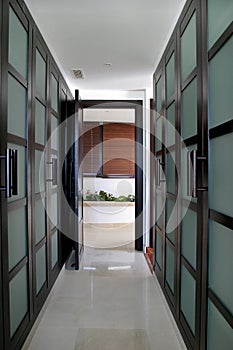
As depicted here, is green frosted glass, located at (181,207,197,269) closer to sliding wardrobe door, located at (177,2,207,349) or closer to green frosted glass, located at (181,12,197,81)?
sliding wardrobe door, located at (177,2,207,349)

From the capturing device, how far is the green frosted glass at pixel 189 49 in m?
1.81

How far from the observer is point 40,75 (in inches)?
97.7

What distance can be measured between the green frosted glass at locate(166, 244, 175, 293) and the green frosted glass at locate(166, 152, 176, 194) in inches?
20.2

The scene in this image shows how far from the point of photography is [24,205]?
6.62 feet

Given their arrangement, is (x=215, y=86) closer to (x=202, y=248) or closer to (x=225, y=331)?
(x=202, y=248)

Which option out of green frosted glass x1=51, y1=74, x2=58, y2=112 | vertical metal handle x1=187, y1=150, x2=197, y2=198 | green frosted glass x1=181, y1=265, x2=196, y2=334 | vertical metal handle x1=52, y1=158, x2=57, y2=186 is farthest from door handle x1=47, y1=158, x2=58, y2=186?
vertical metal handle x1=187, y1=150, x2=197, y2=198

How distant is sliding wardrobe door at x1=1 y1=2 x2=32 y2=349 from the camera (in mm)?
1593

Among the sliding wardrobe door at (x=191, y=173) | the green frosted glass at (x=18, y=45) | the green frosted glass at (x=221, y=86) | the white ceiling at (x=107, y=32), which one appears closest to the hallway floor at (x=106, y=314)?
the sliding wardrobe door at (x=191, y=173)

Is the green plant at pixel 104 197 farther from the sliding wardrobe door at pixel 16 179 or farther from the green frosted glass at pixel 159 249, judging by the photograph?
the sliding wardrobe door at pixel 16 179

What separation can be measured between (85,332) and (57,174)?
5.29 feet

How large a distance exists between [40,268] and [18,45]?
5.45 ft

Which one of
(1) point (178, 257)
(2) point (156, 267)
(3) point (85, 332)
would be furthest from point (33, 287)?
(2) point (156, 267)

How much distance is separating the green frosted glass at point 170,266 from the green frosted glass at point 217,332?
0.93 metres

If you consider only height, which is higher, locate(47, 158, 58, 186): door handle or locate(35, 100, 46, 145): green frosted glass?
locate(35, 100, 46, 145): green frosted glass
